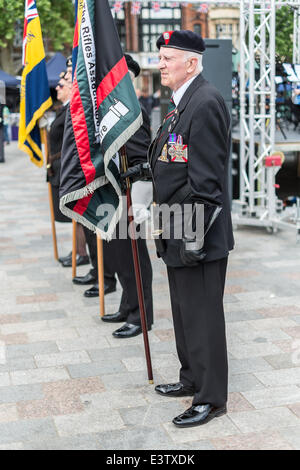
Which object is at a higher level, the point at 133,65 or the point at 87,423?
the point at 133,65

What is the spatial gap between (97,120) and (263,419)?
79.4 inches

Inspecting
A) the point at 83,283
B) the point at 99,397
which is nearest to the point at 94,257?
the point at 83,283

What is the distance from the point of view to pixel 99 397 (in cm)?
419

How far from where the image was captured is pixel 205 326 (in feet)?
12.3

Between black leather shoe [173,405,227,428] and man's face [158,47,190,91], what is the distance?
1.71 meters

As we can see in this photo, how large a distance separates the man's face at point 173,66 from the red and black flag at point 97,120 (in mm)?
563

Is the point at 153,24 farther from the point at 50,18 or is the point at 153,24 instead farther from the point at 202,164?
the point at 202,164

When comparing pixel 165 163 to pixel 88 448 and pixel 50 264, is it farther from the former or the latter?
pixel 50 264

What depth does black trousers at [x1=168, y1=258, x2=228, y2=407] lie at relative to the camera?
3746 mm

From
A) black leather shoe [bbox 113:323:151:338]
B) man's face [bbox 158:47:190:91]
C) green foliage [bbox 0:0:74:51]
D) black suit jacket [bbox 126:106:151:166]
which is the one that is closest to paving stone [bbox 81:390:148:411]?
black leather shoe [bbox 113:323:151:338]

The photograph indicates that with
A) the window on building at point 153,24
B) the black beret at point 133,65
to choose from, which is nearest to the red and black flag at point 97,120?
the black beret at point 133,65

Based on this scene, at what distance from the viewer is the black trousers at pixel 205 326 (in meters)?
3.75

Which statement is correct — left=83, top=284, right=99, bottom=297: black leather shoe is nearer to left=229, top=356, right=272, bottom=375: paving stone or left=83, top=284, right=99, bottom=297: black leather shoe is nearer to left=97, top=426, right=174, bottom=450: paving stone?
left=229, top=356, right=272, bottom=375: paving stone

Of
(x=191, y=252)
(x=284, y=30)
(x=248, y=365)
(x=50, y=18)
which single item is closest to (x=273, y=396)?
A: (x=248, y=365)
